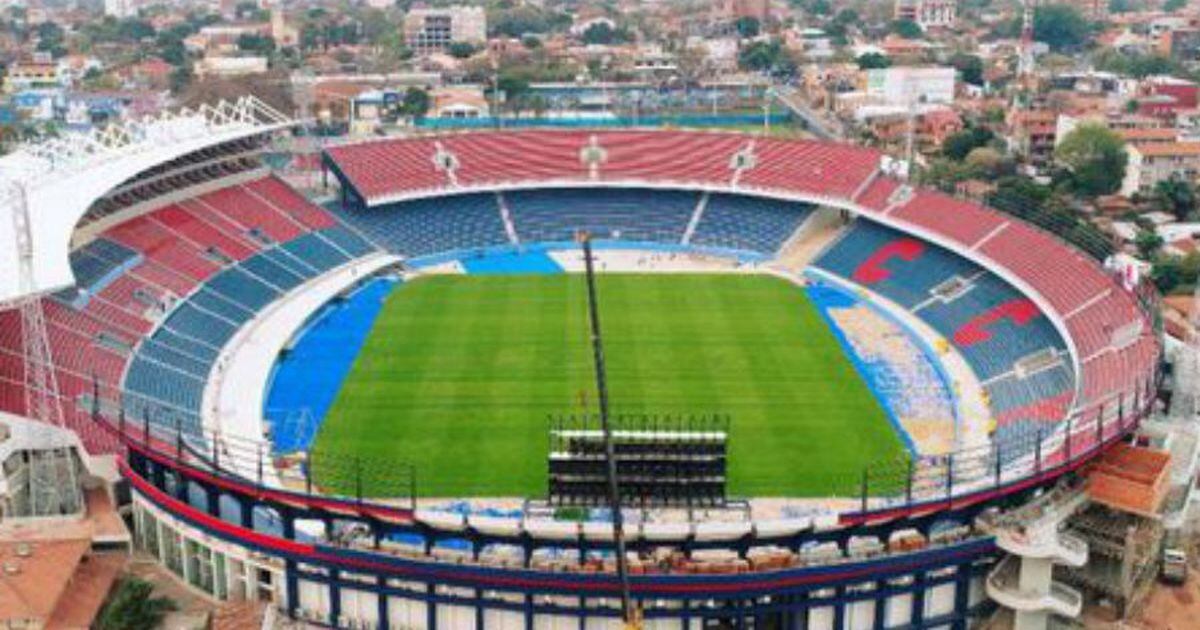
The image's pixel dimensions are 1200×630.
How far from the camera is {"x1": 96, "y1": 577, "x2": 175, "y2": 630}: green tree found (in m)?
32.7

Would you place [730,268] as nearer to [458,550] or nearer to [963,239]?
[963,239]

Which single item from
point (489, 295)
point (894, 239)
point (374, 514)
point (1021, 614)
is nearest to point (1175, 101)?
point (894, 239)

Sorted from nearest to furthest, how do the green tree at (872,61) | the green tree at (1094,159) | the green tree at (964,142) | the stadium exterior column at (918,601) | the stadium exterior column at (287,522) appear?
the stadium exterior column at (918,601) < the stadium exterior column at (287,522) < the green tree at (1094,159) < the green tree at (964,142) < the green tree at (872,61)

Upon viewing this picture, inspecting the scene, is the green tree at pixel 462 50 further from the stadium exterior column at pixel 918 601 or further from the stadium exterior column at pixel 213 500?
the stadium exterior column at pixel 918 601

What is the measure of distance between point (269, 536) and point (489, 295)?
35.7 m

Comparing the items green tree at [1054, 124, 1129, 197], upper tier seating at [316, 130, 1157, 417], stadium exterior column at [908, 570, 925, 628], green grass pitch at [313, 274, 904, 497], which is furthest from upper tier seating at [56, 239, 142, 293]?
green tree at [1054, 124, 1129, 197]

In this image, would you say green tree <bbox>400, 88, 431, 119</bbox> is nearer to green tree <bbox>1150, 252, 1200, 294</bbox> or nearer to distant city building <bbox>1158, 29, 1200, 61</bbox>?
green tree <bbox>1150, 252, 1200, 294</bbox>

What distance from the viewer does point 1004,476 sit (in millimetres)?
36906

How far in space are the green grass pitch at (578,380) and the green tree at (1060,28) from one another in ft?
454

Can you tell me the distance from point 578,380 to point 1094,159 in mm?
54534

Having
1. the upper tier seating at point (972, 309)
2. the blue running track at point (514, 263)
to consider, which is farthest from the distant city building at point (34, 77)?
the upper tier seating at point (972, 309)

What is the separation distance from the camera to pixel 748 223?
77.5m

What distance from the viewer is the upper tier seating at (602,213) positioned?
7812 centimetres

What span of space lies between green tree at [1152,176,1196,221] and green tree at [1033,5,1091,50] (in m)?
110
